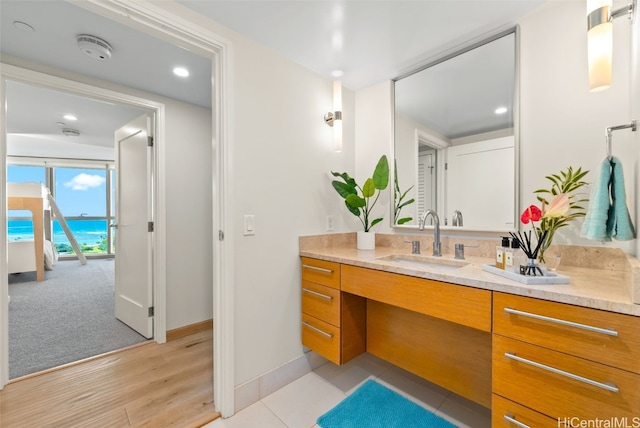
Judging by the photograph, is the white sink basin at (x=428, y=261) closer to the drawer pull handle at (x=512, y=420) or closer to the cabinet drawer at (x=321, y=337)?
the cabinet drawer at (x=321, y=337)

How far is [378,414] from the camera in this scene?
4.98 ft

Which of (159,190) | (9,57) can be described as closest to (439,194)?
(159,190)

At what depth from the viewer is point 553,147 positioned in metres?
1.41

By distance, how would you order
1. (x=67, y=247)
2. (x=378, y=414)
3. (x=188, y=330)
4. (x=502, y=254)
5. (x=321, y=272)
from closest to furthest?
(x=502, y=254) < (x=378, y=414) < (x=321, y=272) < (x=188, y=330) < (x=67, y=247)

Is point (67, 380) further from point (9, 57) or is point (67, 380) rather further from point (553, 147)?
point (553, 147)

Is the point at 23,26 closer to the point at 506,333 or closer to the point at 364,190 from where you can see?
the point at 364,190

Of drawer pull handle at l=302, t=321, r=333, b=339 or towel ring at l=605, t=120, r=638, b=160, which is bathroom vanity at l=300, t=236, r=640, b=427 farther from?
towel ring at l=605, t=120, r=638, b=160

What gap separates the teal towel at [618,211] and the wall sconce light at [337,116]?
149 cm

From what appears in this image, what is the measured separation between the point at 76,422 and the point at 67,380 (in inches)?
21.6

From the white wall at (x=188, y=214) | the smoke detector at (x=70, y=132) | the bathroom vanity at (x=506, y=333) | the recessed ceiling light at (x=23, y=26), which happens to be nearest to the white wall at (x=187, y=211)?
the white wall at (x=188, y=214)

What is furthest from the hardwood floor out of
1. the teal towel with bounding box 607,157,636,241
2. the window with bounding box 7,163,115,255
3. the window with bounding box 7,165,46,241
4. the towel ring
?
the window with bounding box 7,163,115,255

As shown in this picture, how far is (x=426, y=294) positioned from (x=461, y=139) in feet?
3.66

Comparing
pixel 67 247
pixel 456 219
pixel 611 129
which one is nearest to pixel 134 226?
pixel 456 219

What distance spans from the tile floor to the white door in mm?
1449
